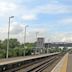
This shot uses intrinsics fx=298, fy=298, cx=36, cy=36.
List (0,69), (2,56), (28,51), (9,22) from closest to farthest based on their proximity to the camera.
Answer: (0,69), (9,22), (2,56), (28,51)

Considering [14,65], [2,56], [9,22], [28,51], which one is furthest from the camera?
[28,51]

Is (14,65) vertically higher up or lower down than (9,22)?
lower down

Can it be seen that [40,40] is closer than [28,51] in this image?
Yes

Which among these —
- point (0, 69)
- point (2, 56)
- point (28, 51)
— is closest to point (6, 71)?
point (0, 69)

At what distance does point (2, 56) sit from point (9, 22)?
24.6 m

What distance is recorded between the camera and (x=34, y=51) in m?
165

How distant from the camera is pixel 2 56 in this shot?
340 ft

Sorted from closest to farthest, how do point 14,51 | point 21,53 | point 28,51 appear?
point 14,51 < point 21,53 < point 28,51

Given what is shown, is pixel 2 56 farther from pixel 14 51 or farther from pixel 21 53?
pixel 21 53

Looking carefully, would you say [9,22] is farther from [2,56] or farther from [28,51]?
[28,51]

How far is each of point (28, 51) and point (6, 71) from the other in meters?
117

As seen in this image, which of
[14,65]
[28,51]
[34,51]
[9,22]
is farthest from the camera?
[34,51]

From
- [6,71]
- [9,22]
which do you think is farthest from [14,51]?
[6,71]

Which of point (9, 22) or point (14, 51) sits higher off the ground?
point (9, 22)
